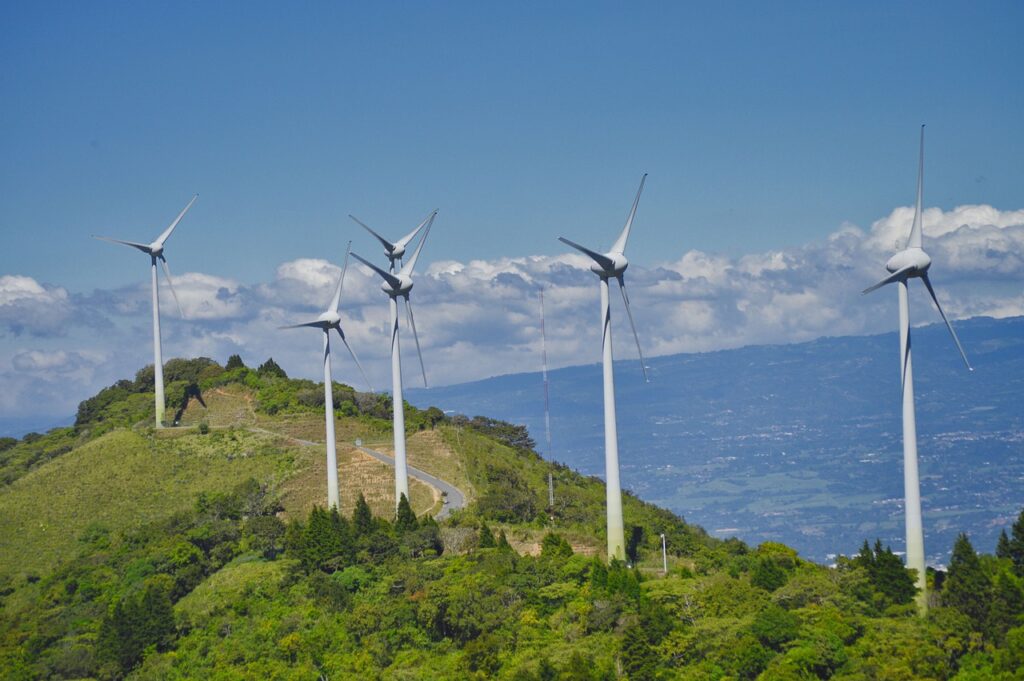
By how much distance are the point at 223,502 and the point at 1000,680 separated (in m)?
71.2

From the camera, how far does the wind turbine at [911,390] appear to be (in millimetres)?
73938

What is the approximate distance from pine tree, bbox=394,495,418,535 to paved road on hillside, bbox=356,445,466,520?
5.72 meters

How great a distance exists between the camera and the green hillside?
232 feet

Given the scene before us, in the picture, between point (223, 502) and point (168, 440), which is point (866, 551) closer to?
point (223, 502)

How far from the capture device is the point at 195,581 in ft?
333

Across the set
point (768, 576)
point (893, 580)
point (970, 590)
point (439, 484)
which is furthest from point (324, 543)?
point (970, 590)

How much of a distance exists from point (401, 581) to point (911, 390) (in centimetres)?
3582

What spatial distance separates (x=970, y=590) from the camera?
236 ft

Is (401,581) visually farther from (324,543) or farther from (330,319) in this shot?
(330,319)

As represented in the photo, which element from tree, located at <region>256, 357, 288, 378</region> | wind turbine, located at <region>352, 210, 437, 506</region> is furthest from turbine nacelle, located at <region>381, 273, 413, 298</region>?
tree, located at <region>256, 357, 288, 378</region>

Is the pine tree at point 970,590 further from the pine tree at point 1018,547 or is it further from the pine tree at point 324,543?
the pine tree at point 324,543

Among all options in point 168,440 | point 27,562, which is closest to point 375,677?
point 27,562

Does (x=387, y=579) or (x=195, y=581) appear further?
(x=195, y=581)

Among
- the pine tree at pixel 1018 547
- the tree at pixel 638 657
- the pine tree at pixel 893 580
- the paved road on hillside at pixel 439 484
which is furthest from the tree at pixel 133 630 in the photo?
the pine tree at pixel 1018 547
